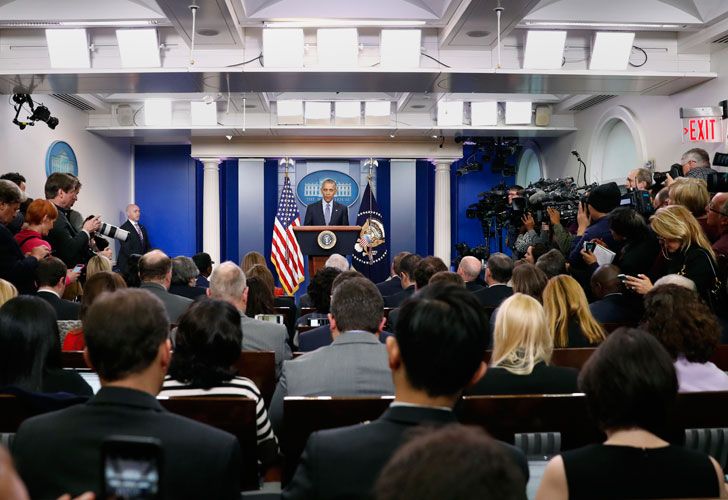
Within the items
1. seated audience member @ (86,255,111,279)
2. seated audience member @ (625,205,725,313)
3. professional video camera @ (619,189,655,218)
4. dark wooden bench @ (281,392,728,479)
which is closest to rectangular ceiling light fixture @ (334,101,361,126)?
professional video camera @ (619,189,655,218)

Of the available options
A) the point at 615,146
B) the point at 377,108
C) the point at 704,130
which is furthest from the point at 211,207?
the point at 704,130

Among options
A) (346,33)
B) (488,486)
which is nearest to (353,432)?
(488,486)

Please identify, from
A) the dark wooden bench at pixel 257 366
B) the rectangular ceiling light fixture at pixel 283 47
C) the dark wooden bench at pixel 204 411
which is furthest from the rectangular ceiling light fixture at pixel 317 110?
the dark wooden bench at pixel 204 411

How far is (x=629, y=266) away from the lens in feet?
14.5

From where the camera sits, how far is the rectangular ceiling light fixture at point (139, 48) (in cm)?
678

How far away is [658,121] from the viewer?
8.56 meters

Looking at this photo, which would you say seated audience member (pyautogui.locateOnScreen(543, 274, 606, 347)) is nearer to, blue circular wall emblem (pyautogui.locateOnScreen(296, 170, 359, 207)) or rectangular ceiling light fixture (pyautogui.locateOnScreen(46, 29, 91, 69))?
rectangular ceiling light fixture (pyautogui.locateOnScreen(46, 29, 91, 69))

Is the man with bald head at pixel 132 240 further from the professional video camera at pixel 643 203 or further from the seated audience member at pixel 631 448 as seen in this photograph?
the seated audience member at pixel 631 448

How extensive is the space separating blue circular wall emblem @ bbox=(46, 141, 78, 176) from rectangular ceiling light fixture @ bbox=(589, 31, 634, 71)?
656 centimetres

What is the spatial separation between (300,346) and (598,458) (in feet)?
7.32

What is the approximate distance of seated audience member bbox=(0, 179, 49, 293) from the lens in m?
4.25

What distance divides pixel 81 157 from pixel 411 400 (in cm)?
1025

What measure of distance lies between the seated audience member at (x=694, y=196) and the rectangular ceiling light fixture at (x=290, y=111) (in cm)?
679

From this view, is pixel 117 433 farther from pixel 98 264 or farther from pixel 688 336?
pixel 98 264
